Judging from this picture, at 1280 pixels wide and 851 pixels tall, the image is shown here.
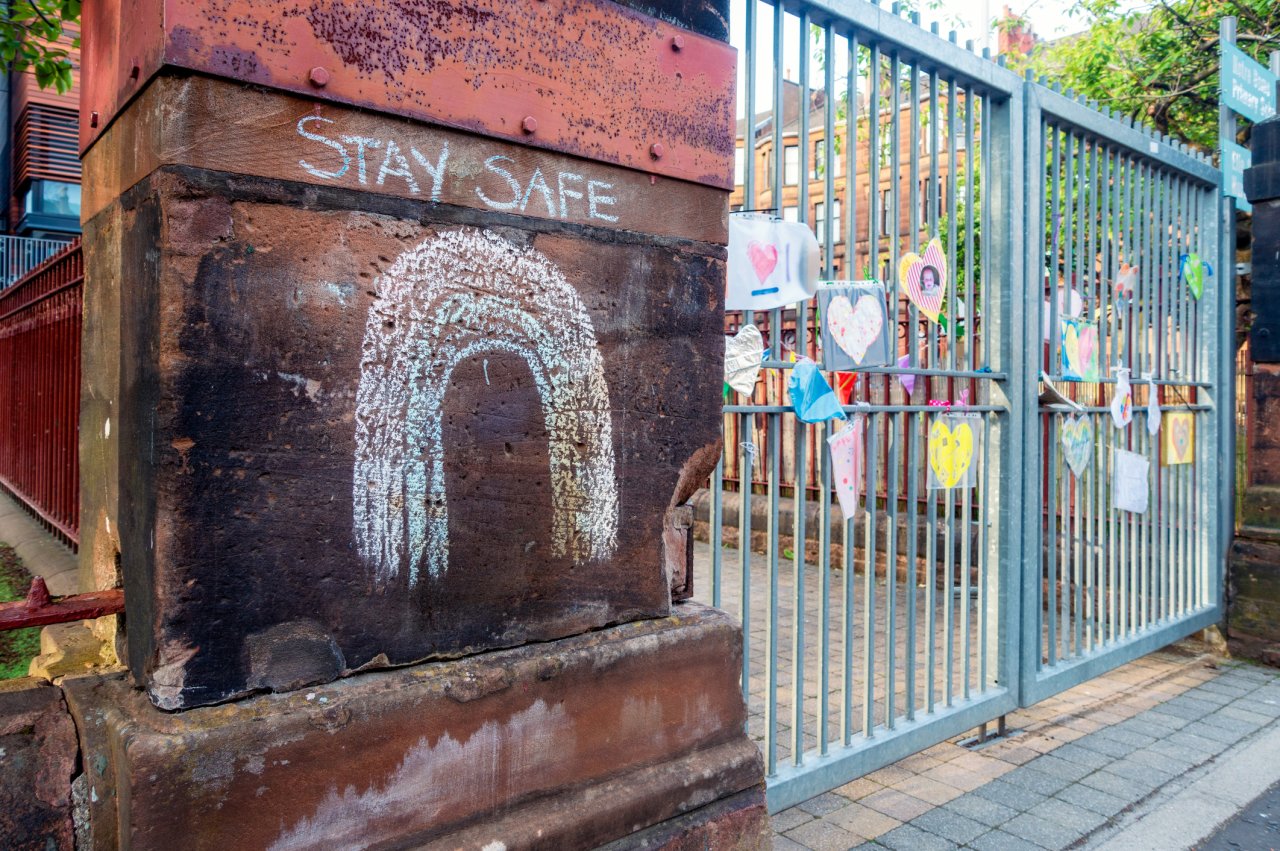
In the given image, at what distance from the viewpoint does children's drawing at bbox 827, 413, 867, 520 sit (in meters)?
3.43

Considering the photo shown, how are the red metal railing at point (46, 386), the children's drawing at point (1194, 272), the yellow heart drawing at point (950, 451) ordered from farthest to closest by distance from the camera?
the children's drawing at point (1194, 272) → the red metal railing at point (46, 386) → the yellow heart drawing at point (950, 451)

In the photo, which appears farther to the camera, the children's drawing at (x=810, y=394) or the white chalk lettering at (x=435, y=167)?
the children's drawing at (x=810, y=394)

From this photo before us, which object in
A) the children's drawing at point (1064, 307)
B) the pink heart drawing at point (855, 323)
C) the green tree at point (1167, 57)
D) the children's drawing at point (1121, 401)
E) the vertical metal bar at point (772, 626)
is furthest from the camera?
the green tree at point (1167, 57)

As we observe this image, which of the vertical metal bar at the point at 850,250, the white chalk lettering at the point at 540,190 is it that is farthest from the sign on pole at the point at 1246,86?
the white chalk lettering at the point at 540,190

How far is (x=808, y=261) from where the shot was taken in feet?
10.6

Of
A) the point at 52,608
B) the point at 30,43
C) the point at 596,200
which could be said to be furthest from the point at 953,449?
the point at 30,43

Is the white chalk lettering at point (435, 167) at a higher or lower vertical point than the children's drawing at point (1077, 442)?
higher

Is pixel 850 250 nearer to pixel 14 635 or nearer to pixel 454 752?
pixel 454 752

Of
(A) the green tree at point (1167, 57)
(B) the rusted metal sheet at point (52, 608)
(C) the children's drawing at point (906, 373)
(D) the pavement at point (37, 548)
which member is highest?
(A) the green tree at point (1167, 57)

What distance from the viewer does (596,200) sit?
222 cm

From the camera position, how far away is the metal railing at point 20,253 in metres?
14.1

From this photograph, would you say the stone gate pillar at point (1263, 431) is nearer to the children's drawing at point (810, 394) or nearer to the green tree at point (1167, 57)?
the green tree at point (1167, 57)

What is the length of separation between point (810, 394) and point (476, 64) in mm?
1752

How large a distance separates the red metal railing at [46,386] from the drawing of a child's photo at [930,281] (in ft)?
11.2
